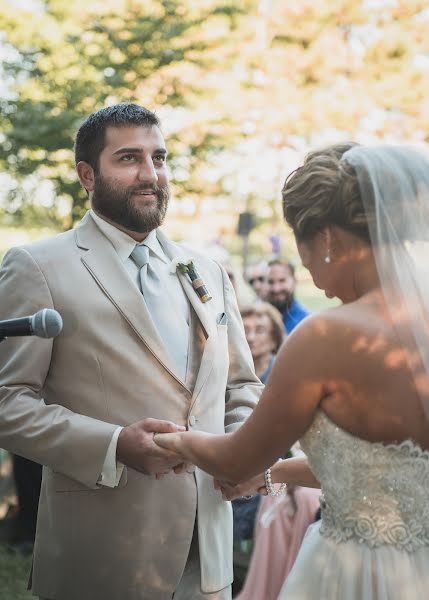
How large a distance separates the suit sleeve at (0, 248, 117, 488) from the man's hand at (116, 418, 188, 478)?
64 mm

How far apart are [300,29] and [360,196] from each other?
23.6m

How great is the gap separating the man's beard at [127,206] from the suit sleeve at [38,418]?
17.7 inches

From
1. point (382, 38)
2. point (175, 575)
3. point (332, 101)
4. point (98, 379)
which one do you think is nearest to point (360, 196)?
point (98, 379)

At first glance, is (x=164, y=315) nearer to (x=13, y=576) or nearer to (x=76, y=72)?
(x=13, y=576)

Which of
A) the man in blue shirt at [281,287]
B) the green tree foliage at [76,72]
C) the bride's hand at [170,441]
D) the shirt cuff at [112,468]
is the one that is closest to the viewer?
the bride's hand at [170,441]

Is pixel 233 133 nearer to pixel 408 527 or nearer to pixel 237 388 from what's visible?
pixel 237 388

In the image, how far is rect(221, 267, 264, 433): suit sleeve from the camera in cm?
344

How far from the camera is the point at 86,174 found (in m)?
3.48

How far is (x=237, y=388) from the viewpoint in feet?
11.5

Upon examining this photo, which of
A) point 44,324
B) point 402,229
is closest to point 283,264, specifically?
point 402,229

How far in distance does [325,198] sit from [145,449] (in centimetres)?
109

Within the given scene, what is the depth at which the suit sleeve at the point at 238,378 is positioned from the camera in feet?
11.3

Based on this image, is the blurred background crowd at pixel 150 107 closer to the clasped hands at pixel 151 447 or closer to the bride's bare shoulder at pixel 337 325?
the bride's bare shoulder at pixel 337 325

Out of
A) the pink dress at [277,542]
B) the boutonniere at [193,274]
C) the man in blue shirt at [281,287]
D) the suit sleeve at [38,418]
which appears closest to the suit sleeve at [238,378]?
the boutonniere at [193,274]
